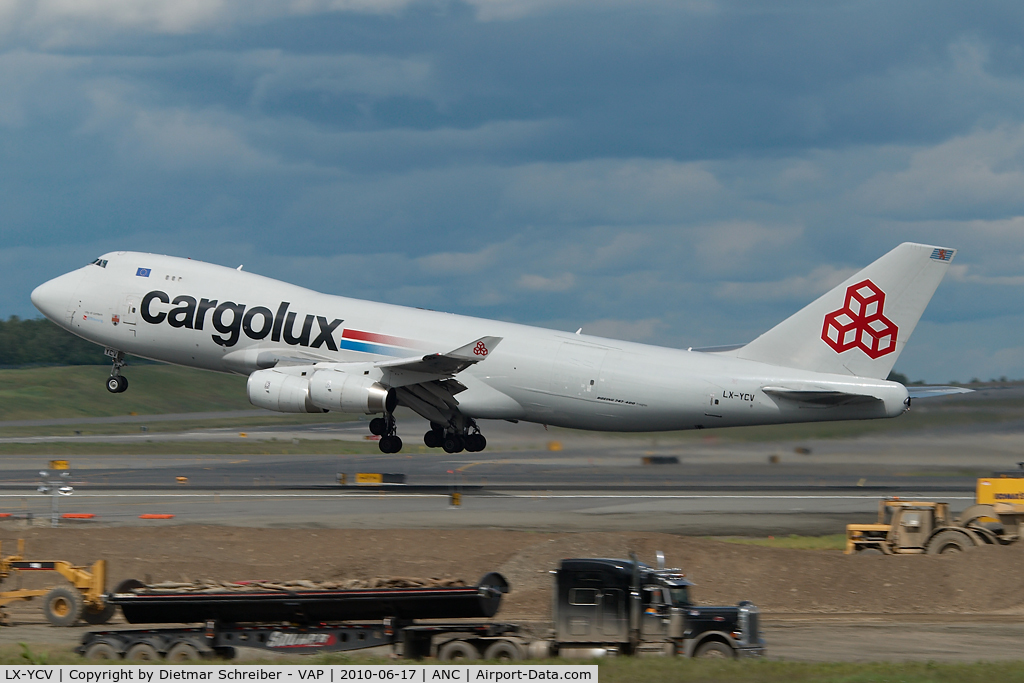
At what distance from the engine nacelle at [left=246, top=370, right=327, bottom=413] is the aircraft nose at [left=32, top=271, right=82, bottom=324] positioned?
1188 centimetres

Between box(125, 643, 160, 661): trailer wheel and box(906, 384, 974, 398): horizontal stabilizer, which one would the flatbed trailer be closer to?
box(125, 643, 160, 661): trailer wheel

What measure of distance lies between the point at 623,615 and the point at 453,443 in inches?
1192

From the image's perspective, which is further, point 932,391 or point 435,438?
point 435,438

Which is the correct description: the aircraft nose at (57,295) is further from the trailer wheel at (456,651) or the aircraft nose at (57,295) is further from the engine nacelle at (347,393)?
the trailer wheel at (456,651)

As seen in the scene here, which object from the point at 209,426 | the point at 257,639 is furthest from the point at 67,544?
the point at 209,426

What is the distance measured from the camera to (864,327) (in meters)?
45.6

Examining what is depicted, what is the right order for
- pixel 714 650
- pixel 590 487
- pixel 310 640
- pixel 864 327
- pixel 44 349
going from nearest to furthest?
1. pixel 714 650
2. pixel 310 640
3. pixel 864 327
4. pixel 590 487
5. pixel 44 349

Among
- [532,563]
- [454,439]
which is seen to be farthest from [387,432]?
[532,563]

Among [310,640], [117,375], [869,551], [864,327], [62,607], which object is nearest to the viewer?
[310,640]

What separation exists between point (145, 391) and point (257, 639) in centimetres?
10723

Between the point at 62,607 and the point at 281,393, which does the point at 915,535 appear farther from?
the point at 62,607

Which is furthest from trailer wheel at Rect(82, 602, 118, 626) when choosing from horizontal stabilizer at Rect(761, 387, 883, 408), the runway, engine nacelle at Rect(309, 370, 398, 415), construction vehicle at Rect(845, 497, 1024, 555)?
horizontal stabilizer at Rect(761, 387, 883, 408)

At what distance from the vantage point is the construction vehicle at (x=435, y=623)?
21.3 m

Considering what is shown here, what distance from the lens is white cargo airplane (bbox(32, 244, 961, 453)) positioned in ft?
149
